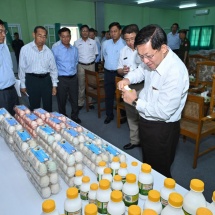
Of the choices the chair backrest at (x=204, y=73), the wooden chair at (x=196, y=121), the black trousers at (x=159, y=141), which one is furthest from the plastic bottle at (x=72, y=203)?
the chair backrest at (x=204, y=73)

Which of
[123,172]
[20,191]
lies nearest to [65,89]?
[20,191]

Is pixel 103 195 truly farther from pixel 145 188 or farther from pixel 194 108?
pixel 194 108

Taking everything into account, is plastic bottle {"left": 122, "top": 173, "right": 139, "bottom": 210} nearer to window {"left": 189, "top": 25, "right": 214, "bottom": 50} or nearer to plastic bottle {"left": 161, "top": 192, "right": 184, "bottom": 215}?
plastic bottle {"left": 161, "top": 192, "right": 184, "bottom": 215}

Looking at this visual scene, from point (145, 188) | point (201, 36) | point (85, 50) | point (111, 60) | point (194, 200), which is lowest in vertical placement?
point (145, 188)

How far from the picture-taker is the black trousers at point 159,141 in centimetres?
143

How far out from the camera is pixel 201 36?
11.6 meters

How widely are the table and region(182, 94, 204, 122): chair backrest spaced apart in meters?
1.08

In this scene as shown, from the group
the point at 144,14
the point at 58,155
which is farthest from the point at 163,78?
the point at 144,14

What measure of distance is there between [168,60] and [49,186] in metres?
0.95

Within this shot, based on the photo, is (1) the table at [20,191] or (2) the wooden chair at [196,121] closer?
(1) the table at [20,191]

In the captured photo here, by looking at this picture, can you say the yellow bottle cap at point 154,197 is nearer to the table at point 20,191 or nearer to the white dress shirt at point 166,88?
the table at point 20,191

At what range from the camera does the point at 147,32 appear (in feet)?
3.72

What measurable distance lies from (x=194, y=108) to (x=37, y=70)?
6.62ft

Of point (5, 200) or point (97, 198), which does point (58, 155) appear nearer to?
point (5, 200)
